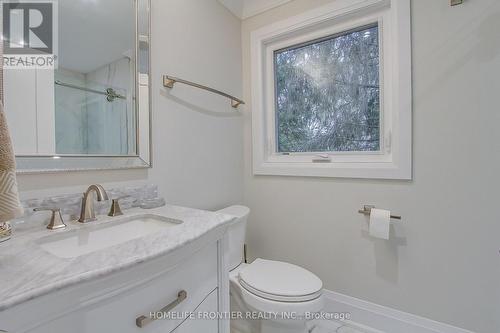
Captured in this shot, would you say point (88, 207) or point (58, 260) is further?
point (88, 207)

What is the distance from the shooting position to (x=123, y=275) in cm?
54

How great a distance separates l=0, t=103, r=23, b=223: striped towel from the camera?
49 centimetres

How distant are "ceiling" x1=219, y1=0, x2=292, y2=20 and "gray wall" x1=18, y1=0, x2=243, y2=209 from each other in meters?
0.06

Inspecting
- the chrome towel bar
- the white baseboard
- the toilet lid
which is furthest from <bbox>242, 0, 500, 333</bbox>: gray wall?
the chrome towel bar

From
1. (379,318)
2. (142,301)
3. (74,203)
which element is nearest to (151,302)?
(142,301)

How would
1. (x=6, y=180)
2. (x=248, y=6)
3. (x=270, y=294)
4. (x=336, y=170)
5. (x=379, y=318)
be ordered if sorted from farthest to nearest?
(x=248, y=6) → (x=336, y=170) → (x=379, y=318) → (x=270, y=294) → (x=6, y=180)

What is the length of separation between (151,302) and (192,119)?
105 cm

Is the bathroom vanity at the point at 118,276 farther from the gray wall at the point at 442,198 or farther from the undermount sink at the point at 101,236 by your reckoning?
the gray wall at the point at 442,198

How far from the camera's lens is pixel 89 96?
991mm

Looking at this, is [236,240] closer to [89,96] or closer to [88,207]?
[88,207]

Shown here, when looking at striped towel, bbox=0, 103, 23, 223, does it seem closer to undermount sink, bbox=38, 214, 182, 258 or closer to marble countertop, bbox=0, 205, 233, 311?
marble countertop, bbox=0, 205, 233, 311

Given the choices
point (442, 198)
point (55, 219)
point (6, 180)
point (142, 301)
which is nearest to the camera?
point (6, 180)

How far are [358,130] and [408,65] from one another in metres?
0.44

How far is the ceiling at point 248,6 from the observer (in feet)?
5.67
